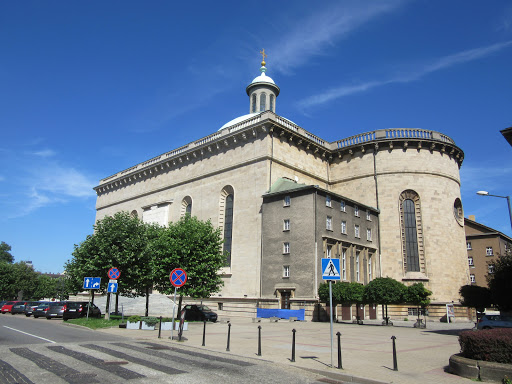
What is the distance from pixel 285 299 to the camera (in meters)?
31.9

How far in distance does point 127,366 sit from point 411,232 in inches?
1333

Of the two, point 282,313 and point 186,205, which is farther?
point 186,205

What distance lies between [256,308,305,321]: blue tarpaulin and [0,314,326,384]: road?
681 inches

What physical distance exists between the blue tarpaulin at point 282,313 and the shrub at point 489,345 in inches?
803

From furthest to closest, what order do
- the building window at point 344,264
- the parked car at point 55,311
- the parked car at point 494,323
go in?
the building window at point 344,264, the parked car at point 55,311, the parked car at point 494,323

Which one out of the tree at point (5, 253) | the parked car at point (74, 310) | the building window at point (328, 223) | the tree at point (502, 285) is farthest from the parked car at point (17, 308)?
the tree at point (5, 253)

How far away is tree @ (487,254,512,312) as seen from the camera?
23.6m

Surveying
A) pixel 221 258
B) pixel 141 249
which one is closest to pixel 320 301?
pixel 221 258

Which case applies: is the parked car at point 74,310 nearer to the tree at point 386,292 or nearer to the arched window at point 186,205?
the arched window at point 186,205

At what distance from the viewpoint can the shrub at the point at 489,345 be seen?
906 cm

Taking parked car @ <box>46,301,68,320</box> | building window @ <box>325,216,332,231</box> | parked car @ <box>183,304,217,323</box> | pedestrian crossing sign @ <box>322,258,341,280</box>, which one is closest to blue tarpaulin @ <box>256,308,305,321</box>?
parked car @ <box>183,304,217,323</box>

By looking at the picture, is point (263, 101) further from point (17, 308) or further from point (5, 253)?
point (5, 253)

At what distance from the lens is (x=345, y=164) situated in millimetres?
43219

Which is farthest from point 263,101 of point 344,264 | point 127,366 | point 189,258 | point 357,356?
point 127,366
